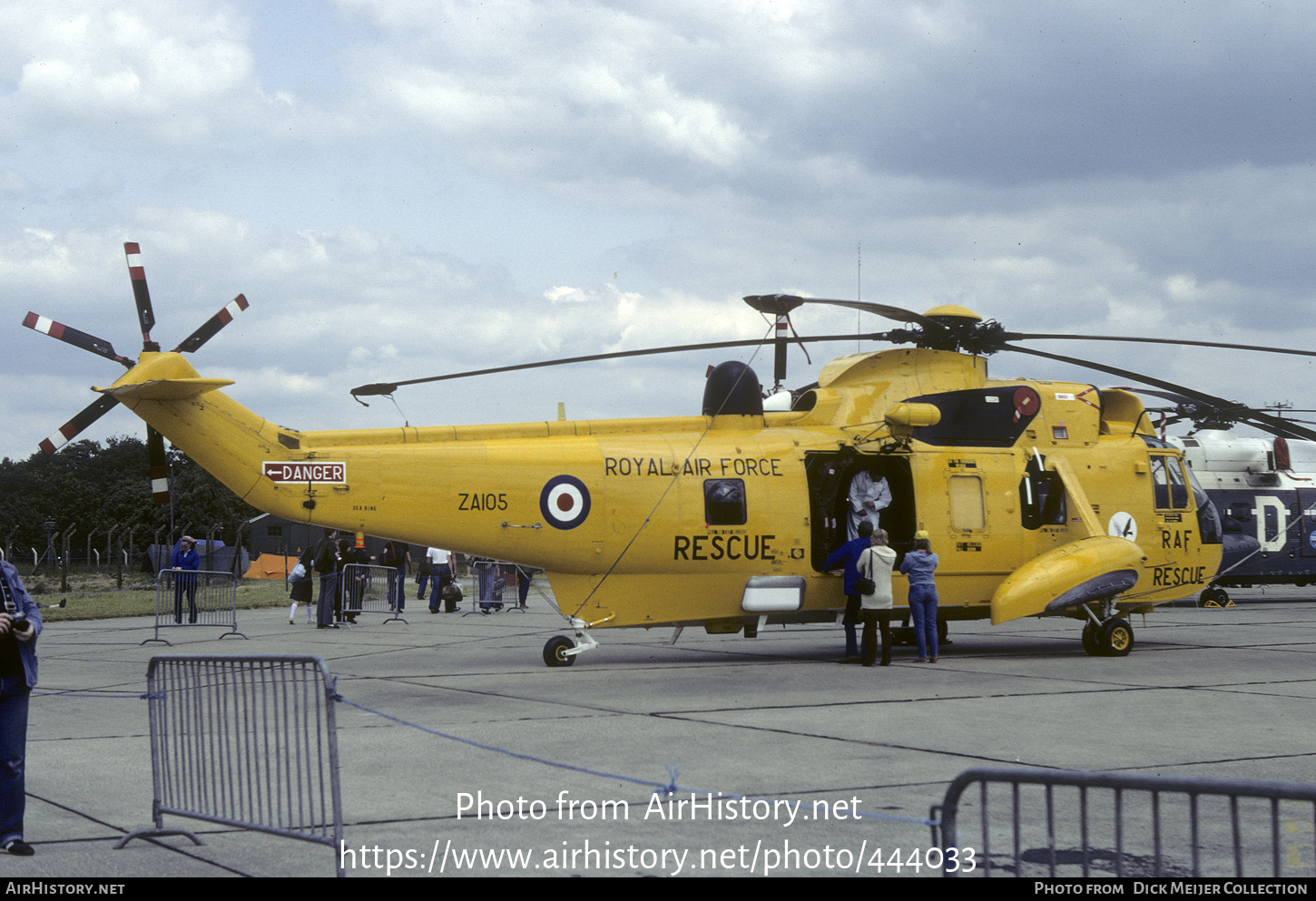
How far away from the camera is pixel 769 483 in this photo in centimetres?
1449

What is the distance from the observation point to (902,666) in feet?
46.5

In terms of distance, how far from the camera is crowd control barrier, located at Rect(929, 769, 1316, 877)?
422 cm

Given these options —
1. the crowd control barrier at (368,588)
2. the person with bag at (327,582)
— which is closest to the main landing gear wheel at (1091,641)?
the person with bag at (327,582)

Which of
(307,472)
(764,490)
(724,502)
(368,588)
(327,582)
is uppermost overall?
(307,472)

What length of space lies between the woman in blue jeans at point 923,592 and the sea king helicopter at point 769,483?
0.37 meters

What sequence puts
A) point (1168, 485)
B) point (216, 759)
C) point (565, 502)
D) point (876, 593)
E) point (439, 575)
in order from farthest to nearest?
point (439, 575) → point (1168, 485) → point (876, 593) → point (565, 502) → point (216, 759)

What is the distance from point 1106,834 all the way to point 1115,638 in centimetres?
1006

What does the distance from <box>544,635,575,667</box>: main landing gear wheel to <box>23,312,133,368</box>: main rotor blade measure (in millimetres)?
5919

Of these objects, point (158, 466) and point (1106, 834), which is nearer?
point (1106, 834)

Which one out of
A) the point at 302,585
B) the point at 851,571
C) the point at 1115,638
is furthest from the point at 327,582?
the point at 1115,638

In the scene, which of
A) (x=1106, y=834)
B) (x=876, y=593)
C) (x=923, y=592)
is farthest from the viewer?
(x=923, y=592)

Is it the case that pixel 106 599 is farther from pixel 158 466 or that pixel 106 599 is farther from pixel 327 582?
pixel 158 466

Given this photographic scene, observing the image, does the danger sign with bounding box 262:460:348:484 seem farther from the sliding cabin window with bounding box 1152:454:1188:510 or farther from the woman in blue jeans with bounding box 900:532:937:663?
the sliding cabin window with bounding box 1152:454:1188:510

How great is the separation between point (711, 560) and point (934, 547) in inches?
124
